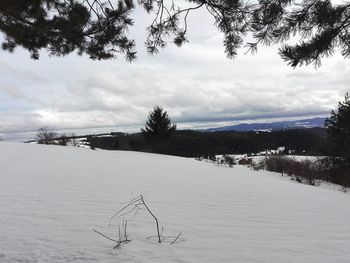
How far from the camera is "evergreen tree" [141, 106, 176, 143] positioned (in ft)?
142

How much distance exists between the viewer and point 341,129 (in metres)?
36.9

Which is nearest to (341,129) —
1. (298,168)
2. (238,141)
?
(298,168)

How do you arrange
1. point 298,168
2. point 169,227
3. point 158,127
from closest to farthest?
1. point 169,227
2. point 298,168
3. point 158,127

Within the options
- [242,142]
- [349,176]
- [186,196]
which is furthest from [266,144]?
[186,196]

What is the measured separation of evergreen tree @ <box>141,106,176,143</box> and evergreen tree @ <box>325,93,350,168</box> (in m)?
18.6

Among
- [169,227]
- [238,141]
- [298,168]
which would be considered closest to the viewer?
[169,227]

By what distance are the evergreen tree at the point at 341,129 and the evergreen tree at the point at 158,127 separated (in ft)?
60.9

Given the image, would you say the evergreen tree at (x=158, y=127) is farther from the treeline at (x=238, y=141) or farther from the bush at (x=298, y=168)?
the treeline at (x=238, y=141)

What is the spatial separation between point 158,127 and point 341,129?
20.8 metres

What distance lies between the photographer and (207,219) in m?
4.49

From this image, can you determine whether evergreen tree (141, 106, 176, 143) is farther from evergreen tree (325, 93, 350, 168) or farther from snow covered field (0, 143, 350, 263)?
snow covered field (0, 143, 350, 263)

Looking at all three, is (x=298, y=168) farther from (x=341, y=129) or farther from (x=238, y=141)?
(x=238, y=141)

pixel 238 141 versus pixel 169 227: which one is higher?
pixel 238 141

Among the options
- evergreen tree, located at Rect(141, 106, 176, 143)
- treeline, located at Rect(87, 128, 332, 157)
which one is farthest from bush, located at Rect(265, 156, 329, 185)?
treeline, located at Rect(87, 128, 332, 157)
